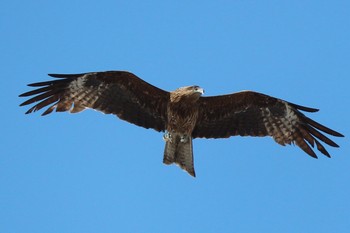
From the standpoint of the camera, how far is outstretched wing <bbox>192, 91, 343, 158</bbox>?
575 inches

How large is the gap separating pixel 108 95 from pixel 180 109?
56.4 inches

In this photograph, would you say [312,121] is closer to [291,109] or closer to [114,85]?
[291,109]

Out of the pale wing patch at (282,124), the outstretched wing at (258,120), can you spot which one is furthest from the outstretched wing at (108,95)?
the pale wing patch at (282,124)

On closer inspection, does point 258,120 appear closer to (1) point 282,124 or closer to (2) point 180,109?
(1) point 282,124

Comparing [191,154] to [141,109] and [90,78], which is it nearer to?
[141,109]

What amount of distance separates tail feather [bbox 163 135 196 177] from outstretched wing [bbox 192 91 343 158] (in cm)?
56

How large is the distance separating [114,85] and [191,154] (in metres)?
2.01

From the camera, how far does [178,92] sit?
46.5ft

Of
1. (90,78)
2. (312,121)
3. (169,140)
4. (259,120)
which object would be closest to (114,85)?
(90,78)

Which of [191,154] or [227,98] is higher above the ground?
[227,98]

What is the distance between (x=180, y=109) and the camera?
14.3 m

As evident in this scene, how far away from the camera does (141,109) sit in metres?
14.5

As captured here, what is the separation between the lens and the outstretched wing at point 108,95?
14.3m

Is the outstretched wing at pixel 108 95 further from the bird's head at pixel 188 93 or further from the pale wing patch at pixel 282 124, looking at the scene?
the pale wing patch at pixel 282 124
